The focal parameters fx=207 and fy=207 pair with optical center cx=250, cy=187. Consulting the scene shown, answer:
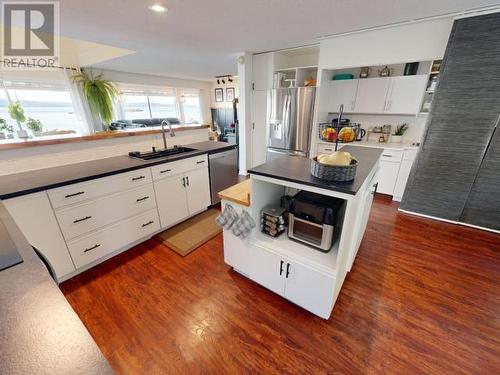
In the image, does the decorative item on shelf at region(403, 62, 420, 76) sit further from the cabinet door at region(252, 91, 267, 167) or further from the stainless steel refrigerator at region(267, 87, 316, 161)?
the cabinet door at region(252, 91, 267, 167)

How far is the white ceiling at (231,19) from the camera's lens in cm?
196

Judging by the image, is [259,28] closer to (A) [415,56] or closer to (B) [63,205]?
(A) [415,56]

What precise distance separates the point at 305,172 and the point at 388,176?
2.57m

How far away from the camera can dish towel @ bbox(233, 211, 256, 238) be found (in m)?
1.53

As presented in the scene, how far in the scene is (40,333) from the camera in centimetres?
48

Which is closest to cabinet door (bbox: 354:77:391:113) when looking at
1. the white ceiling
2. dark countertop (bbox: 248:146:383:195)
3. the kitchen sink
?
the white ceiling

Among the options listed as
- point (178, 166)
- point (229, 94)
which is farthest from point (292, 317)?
point (229, 94)

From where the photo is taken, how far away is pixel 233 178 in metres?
3.21

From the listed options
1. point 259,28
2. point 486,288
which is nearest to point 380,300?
point 486,288

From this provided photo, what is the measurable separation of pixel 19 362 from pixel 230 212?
4.16 feet

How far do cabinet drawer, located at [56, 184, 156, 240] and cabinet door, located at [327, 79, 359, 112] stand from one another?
10.7 feet

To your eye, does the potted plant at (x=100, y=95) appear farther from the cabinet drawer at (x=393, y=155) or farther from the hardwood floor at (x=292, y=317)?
the cabinet drawer at (x=393, y=155)

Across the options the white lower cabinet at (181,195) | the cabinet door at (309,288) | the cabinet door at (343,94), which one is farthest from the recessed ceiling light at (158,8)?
the cabinet door at (343,94)

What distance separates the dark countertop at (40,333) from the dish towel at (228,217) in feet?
3.58
